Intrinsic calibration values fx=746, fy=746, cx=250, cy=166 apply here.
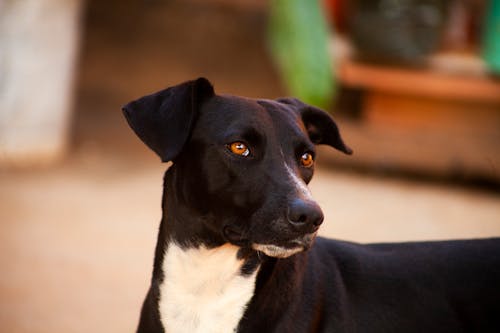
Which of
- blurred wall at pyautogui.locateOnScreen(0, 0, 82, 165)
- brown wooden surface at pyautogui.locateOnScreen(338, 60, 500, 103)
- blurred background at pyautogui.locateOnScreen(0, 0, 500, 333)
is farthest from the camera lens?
brown wooden surface at pyautogui.locateOnScreen(338, 60, 500, 103)

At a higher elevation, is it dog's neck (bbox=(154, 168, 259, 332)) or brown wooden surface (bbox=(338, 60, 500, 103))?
dog's neck (bbox=(154, 168, 259, 332))

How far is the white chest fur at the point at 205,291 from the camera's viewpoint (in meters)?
2.88

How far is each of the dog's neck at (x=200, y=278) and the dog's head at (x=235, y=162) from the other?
44mm

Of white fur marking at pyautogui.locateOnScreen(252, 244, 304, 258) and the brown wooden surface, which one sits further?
the brown wooden surface

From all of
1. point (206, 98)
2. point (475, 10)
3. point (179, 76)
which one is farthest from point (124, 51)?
point (206, 98)

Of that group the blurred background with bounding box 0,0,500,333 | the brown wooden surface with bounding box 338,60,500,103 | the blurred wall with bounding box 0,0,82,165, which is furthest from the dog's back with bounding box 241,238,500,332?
the blurred wall with bounding box 0,0,82,165

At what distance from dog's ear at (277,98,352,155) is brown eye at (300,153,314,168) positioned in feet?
0.98

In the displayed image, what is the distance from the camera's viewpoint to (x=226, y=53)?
11.5 meters

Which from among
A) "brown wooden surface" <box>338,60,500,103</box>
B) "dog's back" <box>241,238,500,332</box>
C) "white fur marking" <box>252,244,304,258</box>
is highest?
"white fur marking" <box>252,244,304,258</box>

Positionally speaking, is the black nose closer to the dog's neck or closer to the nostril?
the nostril

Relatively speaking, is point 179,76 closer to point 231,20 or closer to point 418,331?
point 231,20

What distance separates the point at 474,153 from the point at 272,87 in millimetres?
3765

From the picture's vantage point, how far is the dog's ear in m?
3.36

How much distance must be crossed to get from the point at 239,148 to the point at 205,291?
1.88 feet
